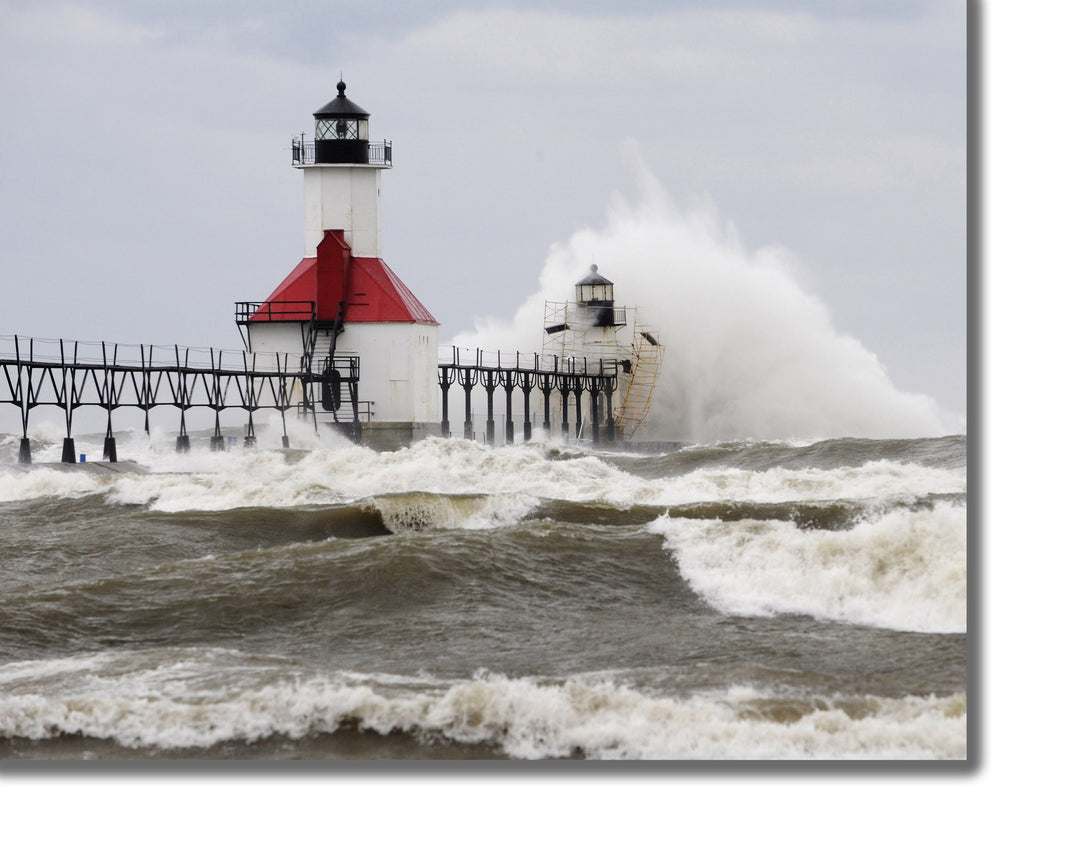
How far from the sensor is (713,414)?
134 ft

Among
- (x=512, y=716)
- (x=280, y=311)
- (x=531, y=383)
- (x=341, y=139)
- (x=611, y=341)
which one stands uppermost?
(x=341, y=139)

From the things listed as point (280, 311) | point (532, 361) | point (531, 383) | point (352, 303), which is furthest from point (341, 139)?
point (532, 361)

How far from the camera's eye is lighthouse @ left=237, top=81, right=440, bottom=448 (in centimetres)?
3127

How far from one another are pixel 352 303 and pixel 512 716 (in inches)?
1036

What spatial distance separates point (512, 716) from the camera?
6.13 meters

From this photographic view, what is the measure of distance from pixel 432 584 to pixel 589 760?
174 inches

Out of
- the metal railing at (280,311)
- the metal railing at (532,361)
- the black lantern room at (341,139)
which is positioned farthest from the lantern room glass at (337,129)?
the metal railing at (532,361)

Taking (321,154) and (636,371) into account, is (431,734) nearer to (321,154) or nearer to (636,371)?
(321,154)

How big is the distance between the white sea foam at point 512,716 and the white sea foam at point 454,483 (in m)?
6.62

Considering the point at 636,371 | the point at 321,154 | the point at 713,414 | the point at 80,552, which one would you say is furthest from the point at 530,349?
the point at 80,552

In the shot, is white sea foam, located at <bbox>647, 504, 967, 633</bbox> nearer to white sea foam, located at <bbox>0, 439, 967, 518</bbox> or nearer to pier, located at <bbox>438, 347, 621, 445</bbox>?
white sea foam, located at <bbox>0, 439, 967, 518</bbox>

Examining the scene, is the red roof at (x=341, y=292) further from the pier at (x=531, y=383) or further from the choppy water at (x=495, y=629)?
the choppy water at (x=495, y=629)

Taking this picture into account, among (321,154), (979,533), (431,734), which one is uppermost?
(321,154)

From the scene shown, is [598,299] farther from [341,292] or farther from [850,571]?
[850,571]
